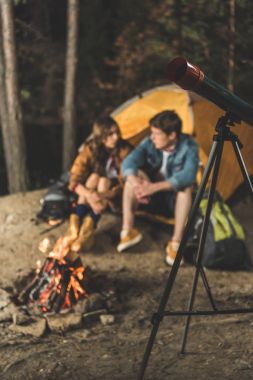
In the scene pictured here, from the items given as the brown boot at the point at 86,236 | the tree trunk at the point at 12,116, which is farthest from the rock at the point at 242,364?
the tree trunk at the point at 12,116

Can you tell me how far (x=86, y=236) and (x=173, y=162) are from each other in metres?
1.20

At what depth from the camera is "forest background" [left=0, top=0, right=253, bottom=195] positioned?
Result: 26.8 ft

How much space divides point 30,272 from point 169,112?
2.07 metres

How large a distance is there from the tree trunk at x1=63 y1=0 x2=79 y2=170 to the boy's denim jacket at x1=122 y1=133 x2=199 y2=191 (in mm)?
2426

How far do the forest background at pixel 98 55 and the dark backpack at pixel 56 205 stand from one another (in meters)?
1.19

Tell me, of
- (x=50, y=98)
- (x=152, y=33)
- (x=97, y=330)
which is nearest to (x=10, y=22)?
(x=97, y=330)

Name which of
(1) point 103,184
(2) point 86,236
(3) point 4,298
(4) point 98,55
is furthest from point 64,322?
(4) point 98,55

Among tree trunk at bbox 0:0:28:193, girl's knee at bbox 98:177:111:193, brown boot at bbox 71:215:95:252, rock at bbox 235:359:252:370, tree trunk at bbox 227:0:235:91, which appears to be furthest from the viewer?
tree trunk at bbox 227:0:235:91

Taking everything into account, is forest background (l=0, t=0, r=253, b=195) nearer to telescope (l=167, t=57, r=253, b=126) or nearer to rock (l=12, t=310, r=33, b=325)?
rock (l=12, t=310, r=33, b=325)

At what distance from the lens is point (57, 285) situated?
4.74 metres

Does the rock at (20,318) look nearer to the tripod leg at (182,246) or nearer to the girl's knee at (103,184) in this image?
the tripod leg at (182,246)

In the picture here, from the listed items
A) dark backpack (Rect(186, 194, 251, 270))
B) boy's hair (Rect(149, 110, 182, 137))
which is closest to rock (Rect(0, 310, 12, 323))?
dark backpack (Rect(186, 194, 251, 270))

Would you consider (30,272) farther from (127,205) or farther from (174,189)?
(174,189)

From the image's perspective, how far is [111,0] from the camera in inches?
719
